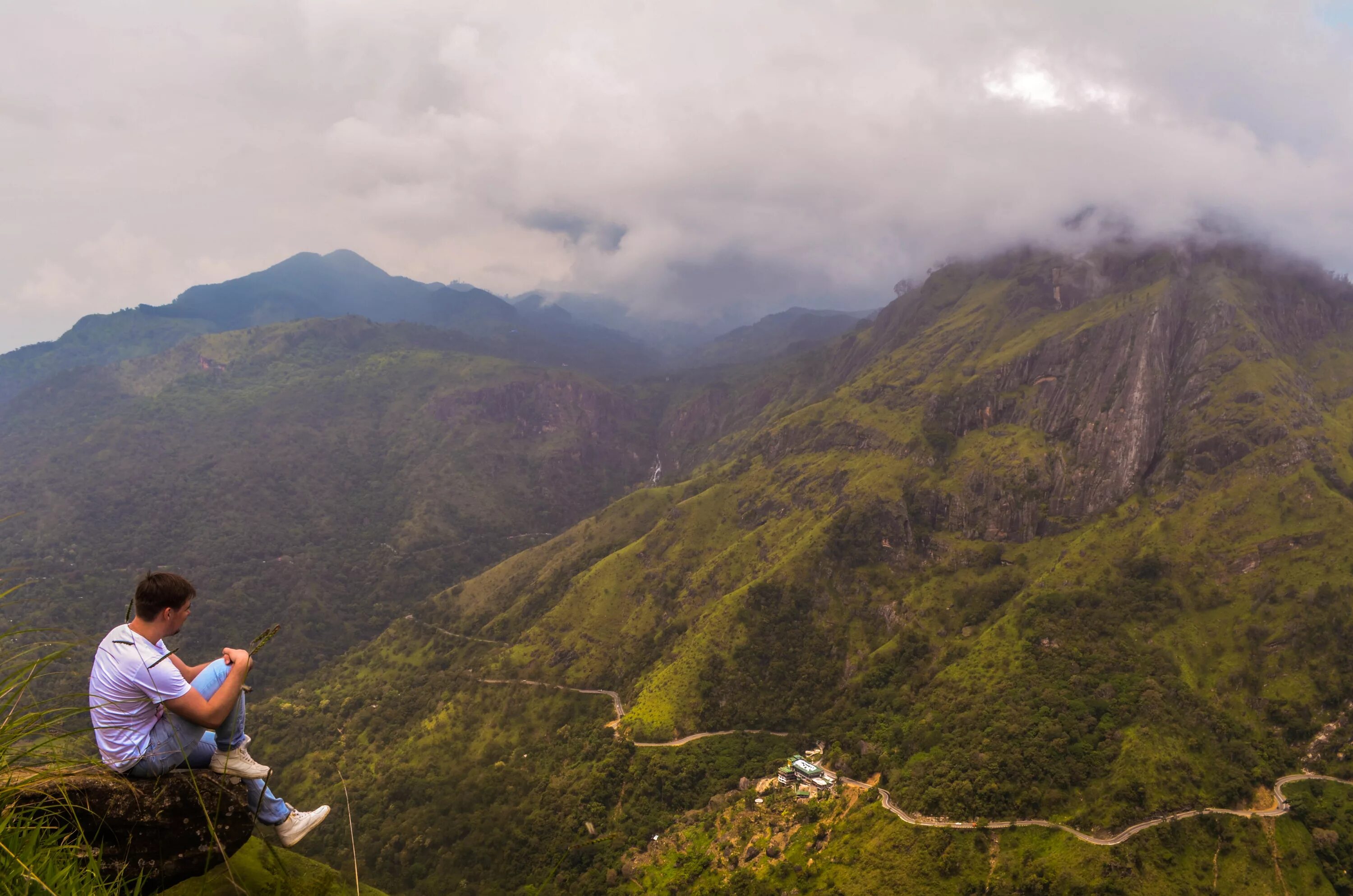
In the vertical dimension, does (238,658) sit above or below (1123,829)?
above

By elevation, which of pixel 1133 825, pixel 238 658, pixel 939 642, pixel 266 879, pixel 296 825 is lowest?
pixel 1133 825

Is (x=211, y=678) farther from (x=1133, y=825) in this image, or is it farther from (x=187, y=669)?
(x=1133, y=825)

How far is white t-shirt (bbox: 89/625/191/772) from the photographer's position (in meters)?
9.05

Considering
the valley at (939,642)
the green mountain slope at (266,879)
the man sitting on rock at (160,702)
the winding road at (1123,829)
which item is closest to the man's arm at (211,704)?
the man sitting on rock at (160,702)

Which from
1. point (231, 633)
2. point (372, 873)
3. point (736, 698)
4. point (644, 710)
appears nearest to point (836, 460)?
point (736, 698)

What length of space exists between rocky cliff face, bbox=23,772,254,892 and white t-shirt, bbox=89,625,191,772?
0.41m

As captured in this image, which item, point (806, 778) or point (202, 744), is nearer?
point (202, 744)

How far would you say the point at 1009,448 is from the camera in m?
160

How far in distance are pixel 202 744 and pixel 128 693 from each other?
173cm

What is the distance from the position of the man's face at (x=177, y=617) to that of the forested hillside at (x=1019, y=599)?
86.6 metres

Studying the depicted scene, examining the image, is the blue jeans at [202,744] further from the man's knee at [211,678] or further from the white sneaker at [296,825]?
the white sneaker at [296,825]

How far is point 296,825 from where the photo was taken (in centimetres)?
1134

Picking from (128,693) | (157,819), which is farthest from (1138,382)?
(128,693)

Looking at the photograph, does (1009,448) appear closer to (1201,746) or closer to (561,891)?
(1201,746)
